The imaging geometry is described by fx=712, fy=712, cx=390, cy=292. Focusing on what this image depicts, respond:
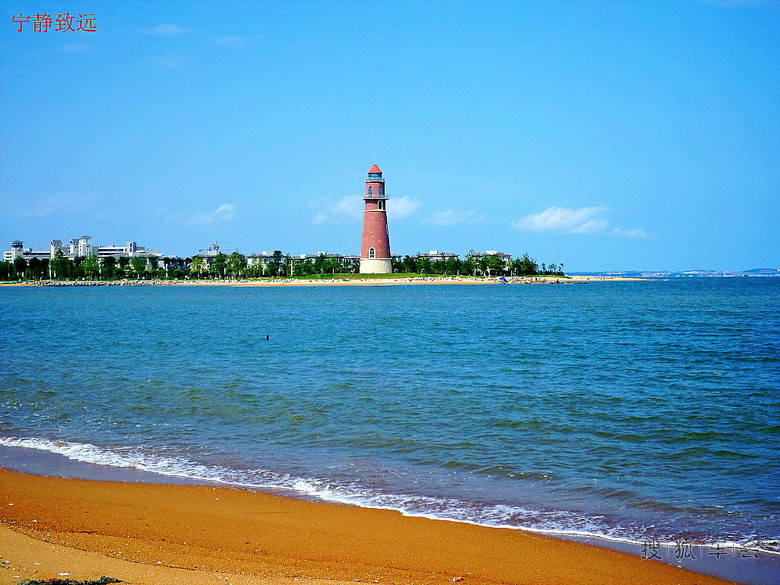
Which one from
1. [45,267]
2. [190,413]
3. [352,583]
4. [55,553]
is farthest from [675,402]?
[45,267]

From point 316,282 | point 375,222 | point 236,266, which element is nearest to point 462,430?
point 375,222

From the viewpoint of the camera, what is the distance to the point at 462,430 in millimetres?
12695

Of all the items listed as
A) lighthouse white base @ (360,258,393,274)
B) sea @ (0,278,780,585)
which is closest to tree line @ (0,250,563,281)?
lighthouse white base @ (360,258,393,274)

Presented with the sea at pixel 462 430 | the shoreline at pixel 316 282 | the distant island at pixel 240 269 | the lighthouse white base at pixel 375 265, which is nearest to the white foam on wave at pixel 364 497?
the sea at pixel 462 430

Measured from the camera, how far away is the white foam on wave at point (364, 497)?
7852 mm

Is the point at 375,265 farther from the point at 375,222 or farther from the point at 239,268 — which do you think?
the point at 239,268

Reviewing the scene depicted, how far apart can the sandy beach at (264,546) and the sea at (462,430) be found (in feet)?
1.67

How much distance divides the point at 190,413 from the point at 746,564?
10805 mm

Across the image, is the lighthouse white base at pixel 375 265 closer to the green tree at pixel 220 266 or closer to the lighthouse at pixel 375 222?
the lighthouse at pixel 375 222

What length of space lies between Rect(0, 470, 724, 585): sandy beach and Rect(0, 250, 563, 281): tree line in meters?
138

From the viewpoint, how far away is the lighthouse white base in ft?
399

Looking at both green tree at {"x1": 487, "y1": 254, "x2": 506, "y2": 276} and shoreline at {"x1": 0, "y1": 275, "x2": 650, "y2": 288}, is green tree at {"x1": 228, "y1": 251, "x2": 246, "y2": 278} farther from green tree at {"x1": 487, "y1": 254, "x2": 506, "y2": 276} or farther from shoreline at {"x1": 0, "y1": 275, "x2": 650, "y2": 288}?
green tree at {"x1": 487, "y1": 254, "x2": 506, "y2": 276}

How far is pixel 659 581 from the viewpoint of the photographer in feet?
21.1

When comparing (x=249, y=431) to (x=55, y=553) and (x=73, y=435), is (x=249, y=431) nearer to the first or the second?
(x=73, y=435)
